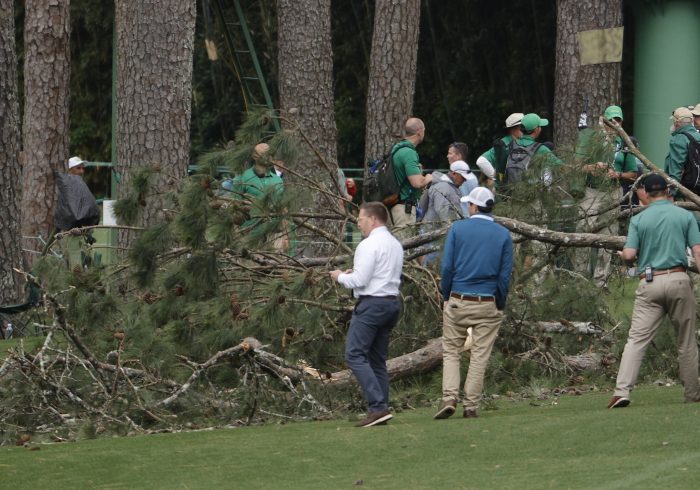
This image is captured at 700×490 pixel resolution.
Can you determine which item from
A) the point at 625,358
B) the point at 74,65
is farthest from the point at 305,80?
the point at 74,65

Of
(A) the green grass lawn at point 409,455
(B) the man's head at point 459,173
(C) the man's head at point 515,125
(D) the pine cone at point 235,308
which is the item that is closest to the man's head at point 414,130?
(B) the man's head at point 459,173

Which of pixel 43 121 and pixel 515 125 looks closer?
pixel 515 125

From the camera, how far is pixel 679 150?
16297mm

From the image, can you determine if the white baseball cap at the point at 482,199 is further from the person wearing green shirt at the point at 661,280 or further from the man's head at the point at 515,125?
the man's head at the point at 515,125

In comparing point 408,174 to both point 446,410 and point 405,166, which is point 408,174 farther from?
point 446,410

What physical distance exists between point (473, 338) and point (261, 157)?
3551 millimetres

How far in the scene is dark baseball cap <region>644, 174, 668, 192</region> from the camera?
11.5 m

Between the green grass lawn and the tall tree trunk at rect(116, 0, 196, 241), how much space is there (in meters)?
6.31

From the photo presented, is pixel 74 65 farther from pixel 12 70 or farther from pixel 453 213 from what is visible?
pixel 453 213

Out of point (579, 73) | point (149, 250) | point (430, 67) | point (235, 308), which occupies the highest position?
point (430, 67)

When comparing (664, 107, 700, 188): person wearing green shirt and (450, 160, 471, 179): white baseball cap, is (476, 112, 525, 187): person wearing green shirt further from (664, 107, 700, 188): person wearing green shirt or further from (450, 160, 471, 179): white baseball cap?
(664, 107, 700, 188): person wearing green shirt

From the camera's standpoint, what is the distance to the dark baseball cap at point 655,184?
11.5 metres

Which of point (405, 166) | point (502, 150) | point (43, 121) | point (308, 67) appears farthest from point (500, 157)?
point (43, 121)

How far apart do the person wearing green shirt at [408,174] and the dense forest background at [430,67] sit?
37.6 ft
